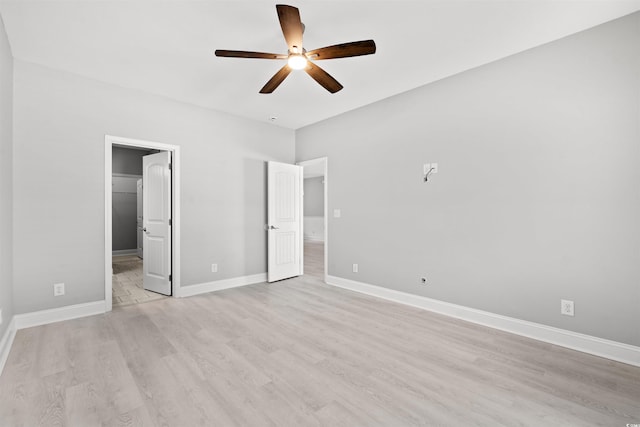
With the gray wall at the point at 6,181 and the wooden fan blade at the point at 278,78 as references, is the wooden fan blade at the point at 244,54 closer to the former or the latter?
the wooden fan blade at the point at 278,78

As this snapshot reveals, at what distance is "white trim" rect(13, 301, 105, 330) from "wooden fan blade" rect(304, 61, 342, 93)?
3.58m

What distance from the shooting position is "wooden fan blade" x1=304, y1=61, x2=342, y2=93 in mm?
2582

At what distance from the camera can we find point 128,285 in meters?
4.67

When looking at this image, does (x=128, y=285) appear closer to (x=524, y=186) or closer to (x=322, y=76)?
(x=322, y=76)

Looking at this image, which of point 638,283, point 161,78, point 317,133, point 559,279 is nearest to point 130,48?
point 161,78

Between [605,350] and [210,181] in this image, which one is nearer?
[605,350]

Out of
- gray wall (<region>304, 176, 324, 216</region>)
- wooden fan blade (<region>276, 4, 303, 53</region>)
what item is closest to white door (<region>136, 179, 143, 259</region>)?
gray wall (<region>304, 176, 324, 216</region>)

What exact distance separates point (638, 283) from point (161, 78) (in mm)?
5092

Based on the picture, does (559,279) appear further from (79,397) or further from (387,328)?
(79,397)

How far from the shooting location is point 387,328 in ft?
9.91

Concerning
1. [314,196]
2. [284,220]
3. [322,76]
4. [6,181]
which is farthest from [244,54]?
[314,196]

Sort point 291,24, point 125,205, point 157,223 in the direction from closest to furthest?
point 291,24 → point 157,223 → point 125,205

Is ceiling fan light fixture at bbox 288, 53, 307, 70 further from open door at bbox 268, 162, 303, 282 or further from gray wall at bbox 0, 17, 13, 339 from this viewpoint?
open door at bbox 268, 162, 303, 282

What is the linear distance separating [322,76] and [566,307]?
3101 millimetres
